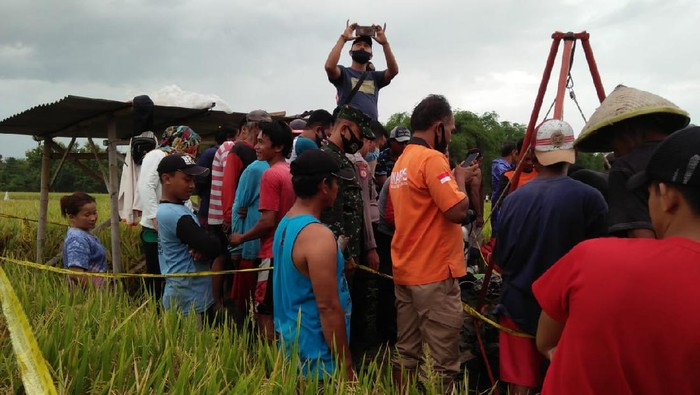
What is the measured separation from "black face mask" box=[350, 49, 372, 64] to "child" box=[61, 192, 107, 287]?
2839mm

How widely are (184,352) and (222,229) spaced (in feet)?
7.91

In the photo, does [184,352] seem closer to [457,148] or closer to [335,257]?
[335,257]

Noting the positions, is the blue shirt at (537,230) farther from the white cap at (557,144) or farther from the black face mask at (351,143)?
the black face mask at (351,143)

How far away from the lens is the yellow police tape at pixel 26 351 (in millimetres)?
1437

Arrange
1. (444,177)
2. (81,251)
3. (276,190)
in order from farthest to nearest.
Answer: (81,251), (276,190), (444,177)

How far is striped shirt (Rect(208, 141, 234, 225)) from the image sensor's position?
478cm

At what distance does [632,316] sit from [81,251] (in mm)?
4257

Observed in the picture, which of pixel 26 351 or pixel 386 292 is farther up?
pixel 26 351

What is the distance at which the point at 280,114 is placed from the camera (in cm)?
743

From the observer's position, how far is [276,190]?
3.77 metres

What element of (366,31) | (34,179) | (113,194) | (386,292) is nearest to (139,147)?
(113,194)

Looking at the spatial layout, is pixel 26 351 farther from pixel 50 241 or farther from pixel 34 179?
pixel 34 179

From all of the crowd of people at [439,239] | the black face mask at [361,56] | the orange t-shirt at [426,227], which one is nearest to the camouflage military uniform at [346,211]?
the crowd of people at [439,239]

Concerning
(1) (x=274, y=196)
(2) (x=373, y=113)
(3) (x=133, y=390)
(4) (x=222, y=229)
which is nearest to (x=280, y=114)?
(2) (x=373, y=113)
